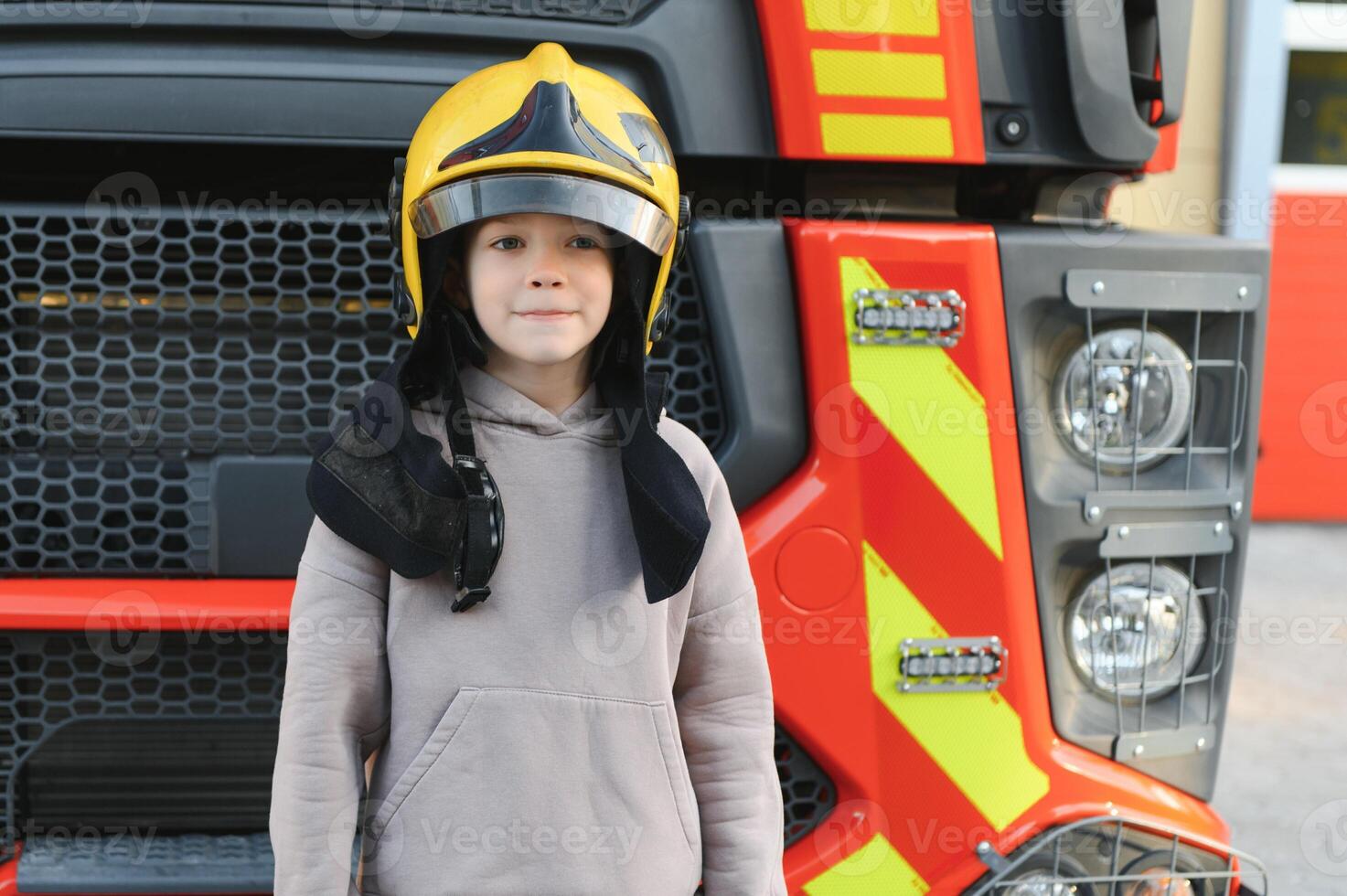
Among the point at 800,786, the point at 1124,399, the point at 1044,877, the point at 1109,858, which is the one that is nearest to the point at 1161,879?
the point at 1109,858

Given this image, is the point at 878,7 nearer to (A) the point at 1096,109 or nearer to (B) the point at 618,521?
(A) the point at 1096,109

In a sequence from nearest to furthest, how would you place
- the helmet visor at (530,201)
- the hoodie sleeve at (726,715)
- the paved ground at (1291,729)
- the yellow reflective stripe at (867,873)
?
the helmet visor at (530,201), the hoodie sleeve at (726,715), the yellow reflective stripe at (867,873), the paved ground at (1291,729)

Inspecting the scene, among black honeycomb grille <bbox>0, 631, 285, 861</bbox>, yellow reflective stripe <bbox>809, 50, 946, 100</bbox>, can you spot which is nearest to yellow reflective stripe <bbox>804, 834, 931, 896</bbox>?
black honeycomb grille <bbox>0, 631, 285, 861</bbox>

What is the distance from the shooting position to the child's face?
4.41 feet

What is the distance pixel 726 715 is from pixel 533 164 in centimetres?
66

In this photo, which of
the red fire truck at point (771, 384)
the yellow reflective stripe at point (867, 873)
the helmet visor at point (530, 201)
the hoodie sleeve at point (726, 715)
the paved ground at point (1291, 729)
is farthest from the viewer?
the paved ground at point (1291, 729)

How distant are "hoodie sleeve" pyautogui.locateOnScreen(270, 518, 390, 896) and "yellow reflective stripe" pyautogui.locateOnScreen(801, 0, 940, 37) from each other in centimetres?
90

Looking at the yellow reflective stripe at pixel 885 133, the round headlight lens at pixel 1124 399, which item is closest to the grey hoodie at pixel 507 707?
the yellow reflective stripe at pixel 885 133

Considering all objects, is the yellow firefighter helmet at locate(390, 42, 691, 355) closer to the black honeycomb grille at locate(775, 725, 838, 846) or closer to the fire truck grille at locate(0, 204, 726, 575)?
the fire truck grille at locate(0, 204, 726, 575)

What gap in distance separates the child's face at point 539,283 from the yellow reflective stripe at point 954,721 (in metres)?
0.60

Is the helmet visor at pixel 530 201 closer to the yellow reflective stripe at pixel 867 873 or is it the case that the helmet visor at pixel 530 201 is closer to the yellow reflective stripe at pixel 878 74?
the yellow reflective stripe at pixel 878 74

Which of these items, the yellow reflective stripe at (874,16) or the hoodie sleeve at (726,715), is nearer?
the hoodie sleeve at (726,715)

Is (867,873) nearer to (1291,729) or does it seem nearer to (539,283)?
(539,283)

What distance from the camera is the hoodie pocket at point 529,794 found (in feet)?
4.42
